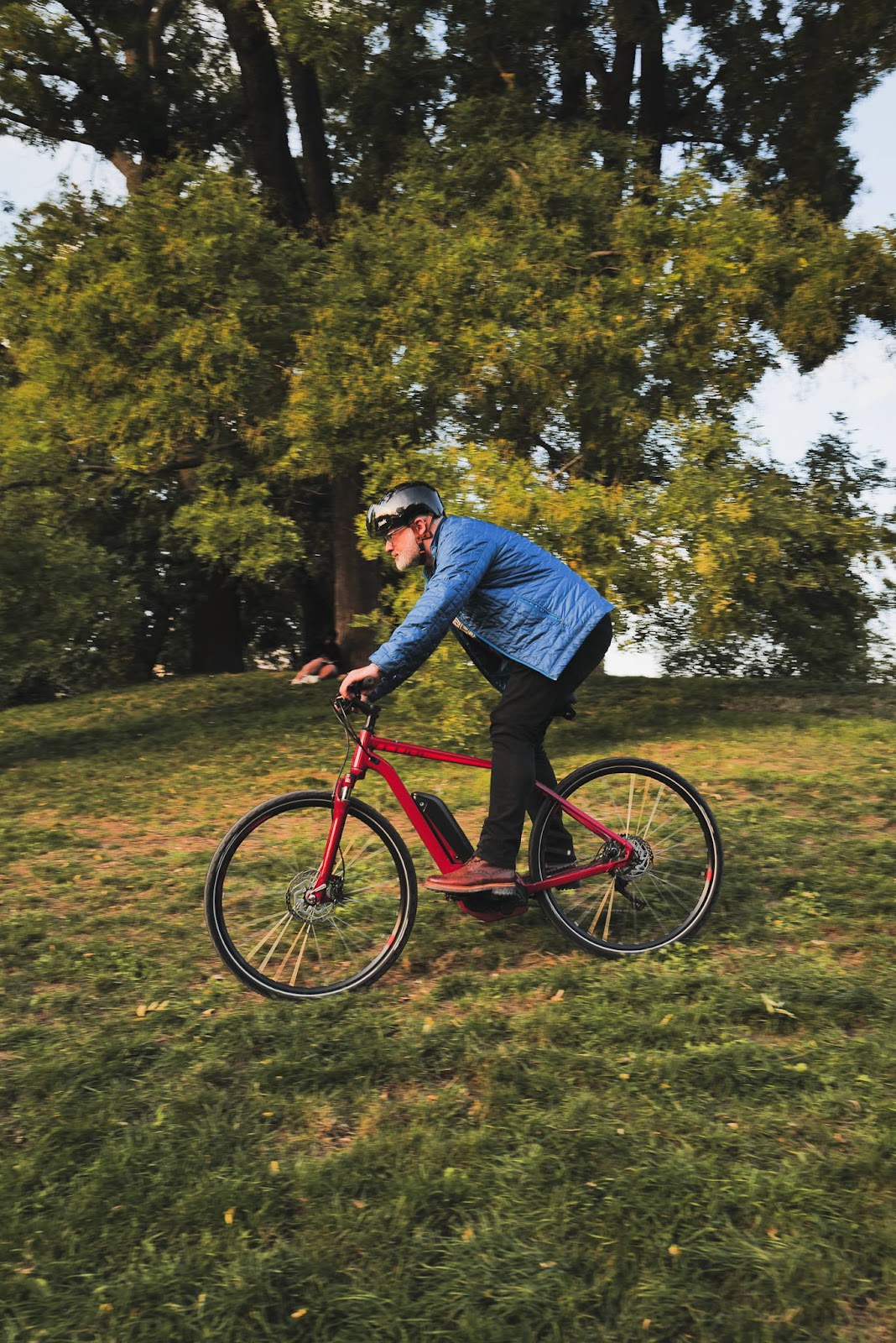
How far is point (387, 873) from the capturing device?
14.9 ft

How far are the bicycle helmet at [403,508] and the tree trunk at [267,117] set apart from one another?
37.8ft

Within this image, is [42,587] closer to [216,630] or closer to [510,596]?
[510,596]

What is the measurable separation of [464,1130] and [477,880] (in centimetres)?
121

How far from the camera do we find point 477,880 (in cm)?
457

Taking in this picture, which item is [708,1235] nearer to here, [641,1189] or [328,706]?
[641,1189]

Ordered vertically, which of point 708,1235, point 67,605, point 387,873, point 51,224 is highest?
point 51,224

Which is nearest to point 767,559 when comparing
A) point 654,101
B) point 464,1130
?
point 464,1130

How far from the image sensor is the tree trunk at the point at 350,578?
14.9m

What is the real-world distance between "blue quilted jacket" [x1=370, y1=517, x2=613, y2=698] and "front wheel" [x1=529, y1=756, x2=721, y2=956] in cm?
55

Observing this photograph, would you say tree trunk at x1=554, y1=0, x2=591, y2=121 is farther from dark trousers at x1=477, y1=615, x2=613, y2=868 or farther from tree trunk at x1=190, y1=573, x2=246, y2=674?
dark trousers at x1=477, y1=615, x2=613, y2=868

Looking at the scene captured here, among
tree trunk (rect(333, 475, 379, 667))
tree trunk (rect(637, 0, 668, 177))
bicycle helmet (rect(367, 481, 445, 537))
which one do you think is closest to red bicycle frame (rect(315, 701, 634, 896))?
bicycle helmet (rect(367, 481, 445, 537))

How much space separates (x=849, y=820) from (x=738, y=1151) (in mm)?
4231

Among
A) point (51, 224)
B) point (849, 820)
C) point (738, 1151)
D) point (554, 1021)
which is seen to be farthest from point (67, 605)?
point (738, 1151)

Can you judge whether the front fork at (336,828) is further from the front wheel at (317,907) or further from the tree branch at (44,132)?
the tree branch at (44,132)
